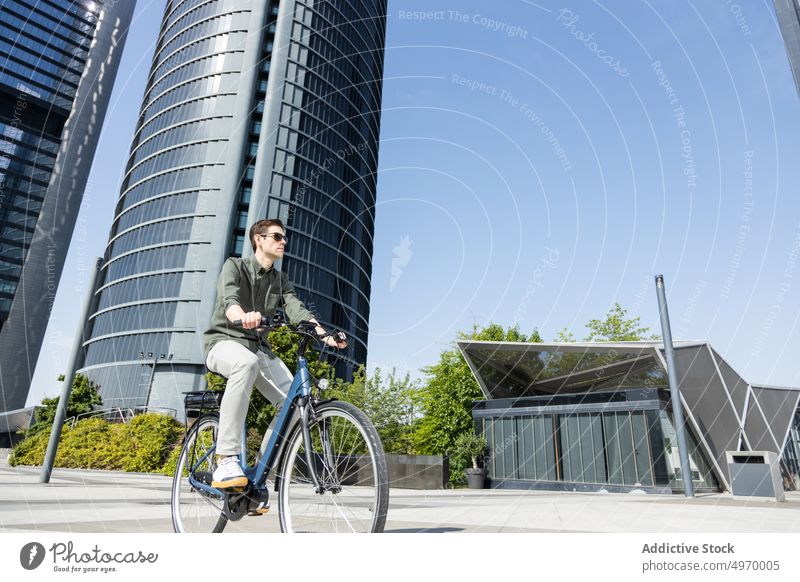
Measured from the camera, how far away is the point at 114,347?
53.3 metres

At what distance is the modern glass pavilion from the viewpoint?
19391mm

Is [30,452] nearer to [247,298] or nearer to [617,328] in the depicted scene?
[247,298]

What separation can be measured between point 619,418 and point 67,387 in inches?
788

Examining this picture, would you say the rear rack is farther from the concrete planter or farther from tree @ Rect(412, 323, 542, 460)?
tree @ Rect(412, 323, 542, 460)

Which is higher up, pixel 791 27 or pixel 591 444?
pixel 791 27

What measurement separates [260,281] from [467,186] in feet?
22.3

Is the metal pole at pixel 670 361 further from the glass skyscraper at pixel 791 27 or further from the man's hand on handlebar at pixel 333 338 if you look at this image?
the man's hand on handlebar at pixel 333 338

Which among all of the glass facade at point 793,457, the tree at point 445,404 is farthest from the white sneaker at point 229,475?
the glass facade at point 793,457

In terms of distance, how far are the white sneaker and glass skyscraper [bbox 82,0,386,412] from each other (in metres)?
49.0

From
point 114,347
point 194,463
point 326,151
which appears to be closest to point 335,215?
point 326,151

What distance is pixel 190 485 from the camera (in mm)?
3283

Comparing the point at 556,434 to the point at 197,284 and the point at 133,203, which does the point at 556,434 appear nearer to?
the point at 197,284

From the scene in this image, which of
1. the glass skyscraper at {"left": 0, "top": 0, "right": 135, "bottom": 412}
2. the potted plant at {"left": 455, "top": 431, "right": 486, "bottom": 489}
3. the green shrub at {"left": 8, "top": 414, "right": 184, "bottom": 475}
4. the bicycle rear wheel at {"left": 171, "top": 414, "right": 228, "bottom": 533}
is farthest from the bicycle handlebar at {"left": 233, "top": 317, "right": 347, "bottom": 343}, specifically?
the potted plant at {"left": 455, "top": 431, "right": 486, "bottom": 489}

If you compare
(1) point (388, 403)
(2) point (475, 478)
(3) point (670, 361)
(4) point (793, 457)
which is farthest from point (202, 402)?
(4) point (793, 457)
